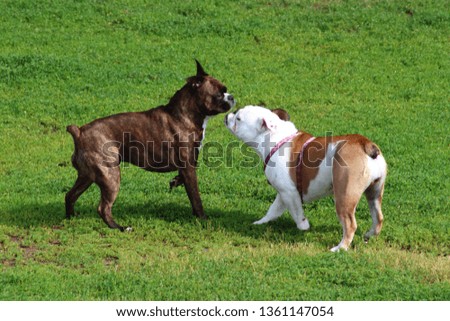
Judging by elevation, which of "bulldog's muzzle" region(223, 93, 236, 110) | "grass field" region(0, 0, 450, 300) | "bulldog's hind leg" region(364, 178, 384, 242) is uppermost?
"bulldog's muzzle" region(223, 93, 236, 110)

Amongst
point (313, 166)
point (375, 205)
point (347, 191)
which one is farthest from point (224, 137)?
point (347, 191)

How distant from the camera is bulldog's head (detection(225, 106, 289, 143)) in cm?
1210

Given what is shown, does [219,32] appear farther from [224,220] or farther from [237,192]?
[224,220]

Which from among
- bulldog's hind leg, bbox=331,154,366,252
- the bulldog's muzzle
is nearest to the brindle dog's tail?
bulldog's hind leg, bbox=331,154,366,252

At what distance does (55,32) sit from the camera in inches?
908

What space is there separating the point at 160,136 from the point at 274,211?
74.0 inches

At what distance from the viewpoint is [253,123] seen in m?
12.1

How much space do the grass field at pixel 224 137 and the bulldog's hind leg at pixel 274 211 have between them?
159 mm

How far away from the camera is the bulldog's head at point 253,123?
39.7 feet

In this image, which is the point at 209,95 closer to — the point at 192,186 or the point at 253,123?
the point at 253,123

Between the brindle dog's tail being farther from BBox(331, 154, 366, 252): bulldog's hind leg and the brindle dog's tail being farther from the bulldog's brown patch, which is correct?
BBox(331, 154, 366, 252): bulldog's hind leg

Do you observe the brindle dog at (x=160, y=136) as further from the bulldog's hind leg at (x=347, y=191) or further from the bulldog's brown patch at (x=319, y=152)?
the bulldog's hind leg at (x=347, y=191)
